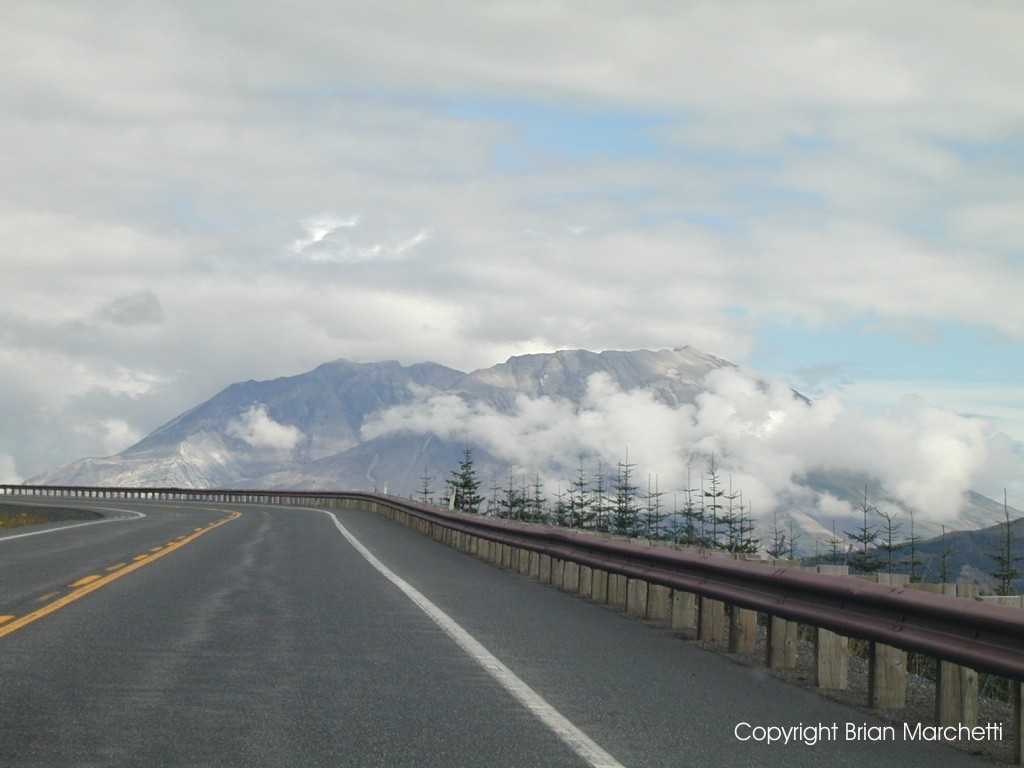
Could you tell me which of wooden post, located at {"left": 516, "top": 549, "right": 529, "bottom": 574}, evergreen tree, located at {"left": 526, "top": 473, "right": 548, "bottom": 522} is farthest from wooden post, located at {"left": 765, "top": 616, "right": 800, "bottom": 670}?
evergreen tree, located at {"left": 526, "top": 473, "right": 548, "bottom": 522}

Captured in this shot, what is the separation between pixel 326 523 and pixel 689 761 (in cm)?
3281

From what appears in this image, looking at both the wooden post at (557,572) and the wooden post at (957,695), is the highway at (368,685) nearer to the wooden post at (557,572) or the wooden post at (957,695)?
the wooden post at (957,695)

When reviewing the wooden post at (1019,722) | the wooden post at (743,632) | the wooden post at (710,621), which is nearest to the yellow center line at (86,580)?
the wooden post at (710,621)

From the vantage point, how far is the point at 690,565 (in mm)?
12250

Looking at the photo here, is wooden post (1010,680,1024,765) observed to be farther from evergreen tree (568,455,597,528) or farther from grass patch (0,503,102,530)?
evergreen tree (568,455,597,528)

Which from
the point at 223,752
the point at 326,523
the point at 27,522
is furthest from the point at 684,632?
the point at 27,522

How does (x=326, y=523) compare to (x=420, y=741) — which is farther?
(x=326, y=523)

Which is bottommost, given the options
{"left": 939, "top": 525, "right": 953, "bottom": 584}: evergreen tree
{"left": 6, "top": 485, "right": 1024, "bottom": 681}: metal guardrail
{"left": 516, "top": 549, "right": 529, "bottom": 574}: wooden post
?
{"left": 939, "top": 525, "right": 953, "bottom": 584}: evergreen tree

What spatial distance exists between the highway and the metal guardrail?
0.58 metres

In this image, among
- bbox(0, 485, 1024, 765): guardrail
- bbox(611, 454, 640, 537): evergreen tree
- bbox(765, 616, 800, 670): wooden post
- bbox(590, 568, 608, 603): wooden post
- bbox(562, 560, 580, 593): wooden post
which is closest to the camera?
bbox(0, 485, 1024, 765): guardrail

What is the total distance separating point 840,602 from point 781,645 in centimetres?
150

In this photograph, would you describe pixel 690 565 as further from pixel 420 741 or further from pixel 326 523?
pixel 326 523

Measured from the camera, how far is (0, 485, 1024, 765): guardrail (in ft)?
24.3

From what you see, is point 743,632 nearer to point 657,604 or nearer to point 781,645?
point 781,645
